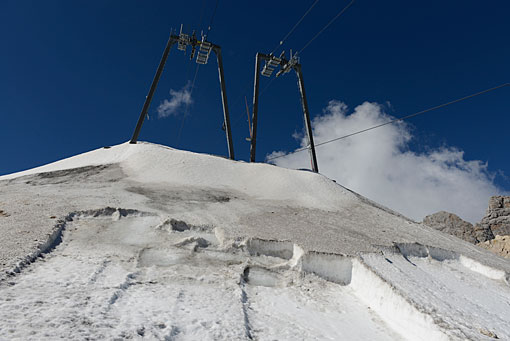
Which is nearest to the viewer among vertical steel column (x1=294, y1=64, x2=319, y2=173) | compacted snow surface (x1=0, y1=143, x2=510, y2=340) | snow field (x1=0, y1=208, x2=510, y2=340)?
snow field (x1=0, y1=208, x2=510, y2=340)

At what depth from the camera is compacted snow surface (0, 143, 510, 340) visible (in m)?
3.78

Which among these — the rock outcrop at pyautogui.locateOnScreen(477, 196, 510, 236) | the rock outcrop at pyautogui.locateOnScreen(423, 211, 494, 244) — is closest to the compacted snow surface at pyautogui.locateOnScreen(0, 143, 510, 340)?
the rock outcrop at pyautogui.locateOnScreen(423, 211, 494, 244)

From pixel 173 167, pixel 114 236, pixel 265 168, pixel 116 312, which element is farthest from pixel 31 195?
pixel 265 168

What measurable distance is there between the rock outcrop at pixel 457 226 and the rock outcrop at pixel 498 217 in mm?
1578

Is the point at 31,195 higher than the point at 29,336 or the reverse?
higher

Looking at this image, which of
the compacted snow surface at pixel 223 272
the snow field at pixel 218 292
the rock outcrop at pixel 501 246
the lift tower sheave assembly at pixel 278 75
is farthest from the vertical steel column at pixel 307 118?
the rock outcrop at pixel 501 246

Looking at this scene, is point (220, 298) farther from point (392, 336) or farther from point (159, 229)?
point (159, 229)

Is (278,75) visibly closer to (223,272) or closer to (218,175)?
(218,175)

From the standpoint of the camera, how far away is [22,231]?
18.6ft

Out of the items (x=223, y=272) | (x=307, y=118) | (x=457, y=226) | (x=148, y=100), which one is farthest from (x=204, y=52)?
(x=457, y=226)

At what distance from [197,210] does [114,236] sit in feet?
8.87

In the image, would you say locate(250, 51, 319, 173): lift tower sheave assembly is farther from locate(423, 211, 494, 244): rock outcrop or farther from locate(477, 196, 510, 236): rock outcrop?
locate(477, 196, 510, 236): rock outcrop

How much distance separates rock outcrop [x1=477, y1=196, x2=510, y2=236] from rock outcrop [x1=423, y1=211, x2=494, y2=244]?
1578 millimetres

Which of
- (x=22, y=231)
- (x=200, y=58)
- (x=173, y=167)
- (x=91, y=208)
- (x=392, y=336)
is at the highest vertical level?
(x=200, y=58)
